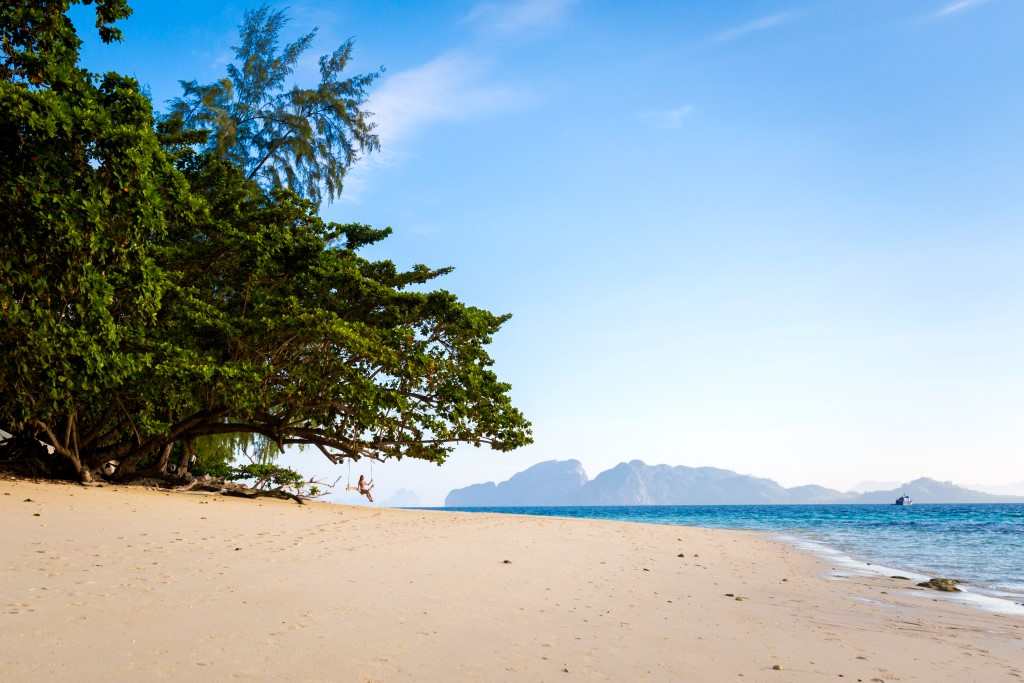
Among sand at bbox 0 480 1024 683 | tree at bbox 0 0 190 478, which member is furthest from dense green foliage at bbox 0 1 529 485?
sand at bbox 0 480 1024 683

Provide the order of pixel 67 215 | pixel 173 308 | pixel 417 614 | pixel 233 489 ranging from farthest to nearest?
pixel 233 489
pixel 173 308
pixel 67 215
pixel 417 614

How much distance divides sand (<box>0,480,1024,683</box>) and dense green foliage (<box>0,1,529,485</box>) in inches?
141

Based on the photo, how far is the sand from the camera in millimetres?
4316

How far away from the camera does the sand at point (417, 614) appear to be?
4.32 meters

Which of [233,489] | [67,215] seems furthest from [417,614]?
[233,489]

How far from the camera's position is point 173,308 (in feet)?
51.9

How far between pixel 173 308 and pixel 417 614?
12771 mm

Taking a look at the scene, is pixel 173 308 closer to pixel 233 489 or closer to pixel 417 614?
pixel 233 489

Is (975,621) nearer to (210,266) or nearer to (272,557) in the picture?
(272,557)

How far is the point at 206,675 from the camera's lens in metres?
3.89

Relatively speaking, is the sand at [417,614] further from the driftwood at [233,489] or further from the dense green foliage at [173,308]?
the driftwood at [233,489]

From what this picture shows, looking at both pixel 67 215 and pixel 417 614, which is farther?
pixel 67 215

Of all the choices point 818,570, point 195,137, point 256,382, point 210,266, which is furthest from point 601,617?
point 195,137

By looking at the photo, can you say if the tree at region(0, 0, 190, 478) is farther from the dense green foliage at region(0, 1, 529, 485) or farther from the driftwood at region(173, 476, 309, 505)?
the driftwood at region(173, 476, 309, 505)
